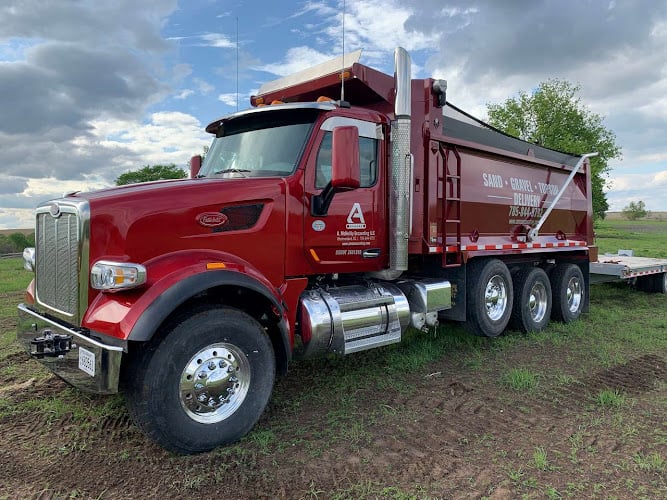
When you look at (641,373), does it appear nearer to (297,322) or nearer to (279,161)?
(297,322)

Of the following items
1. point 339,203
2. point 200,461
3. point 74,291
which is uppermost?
point 339,203

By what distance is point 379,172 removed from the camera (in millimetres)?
5035

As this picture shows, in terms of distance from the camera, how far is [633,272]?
30.8 ft

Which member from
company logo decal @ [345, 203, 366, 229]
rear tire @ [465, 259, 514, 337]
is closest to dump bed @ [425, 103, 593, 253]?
rear tire @ [465, 259, 514, 337]

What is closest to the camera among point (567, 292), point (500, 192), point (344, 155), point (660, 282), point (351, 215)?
point (344, 155)

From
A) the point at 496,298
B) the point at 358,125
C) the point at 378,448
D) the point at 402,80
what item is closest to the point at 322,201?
the point at 358,125

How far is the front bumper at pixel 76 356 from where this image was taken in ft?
10.4

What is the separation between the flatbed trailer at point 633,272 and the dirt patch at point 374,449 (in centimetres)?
494

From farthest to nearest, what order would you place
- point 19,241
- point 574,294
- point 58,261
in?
point 19,241 → point 574,294 → point 58,261

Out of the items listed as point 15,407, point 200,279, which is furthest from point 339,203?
point 15,407

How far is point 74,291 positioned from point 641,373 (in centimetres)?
543

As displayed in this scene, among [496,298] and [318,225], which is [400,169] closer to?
[318,225]

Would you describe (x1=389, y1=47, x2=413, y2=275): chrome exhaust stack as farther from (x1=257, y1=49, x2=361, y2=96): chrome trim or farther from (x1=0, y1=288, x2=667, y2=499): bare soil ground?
(x1=0, y1=288, x2=667, y2=499): bare soil ground

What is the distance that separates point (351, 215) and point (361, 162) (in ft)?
1.80
